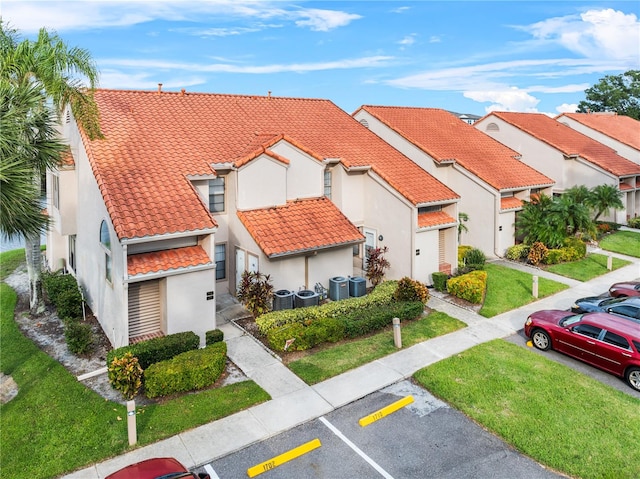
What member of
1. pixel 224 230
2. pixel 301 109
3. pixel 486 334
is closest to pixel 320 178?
pixel 224 230

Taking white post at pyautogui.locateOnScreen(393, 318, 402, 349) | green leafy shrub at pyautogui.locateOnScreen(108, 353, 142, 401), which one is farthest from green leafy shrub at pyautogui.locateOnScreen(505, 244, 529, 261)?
green leafy shrub at pyautogui.locateOnScreen(108, 353, 142, 401)

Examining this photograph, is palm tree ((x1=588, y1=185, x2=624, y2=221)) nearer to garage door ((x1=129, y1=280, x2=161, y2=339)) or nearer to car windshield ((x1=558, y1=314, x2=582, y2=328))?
car windshield ((x1=558, y1=314, x2=582, y2=328))

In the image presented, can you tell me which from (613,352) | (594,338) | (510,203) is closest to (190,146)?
(594,338)

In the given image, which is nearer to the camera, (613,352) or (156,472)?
(156,472)

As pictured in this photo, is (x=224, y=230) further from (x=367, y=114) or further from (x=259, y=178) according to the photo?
(x=367, y=114)

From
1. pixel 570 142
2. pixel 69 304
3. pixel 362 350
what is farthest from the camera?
pixel 570 142

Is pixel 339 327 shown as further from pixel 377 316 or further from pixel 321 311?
pixel 377 316

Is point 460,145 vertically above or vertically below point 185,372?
above

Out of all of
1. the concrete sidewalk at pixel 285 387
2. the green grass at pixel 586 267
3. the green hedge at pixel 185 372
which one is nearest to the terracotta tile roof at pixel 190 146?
the green hedge at pixel 185 372
